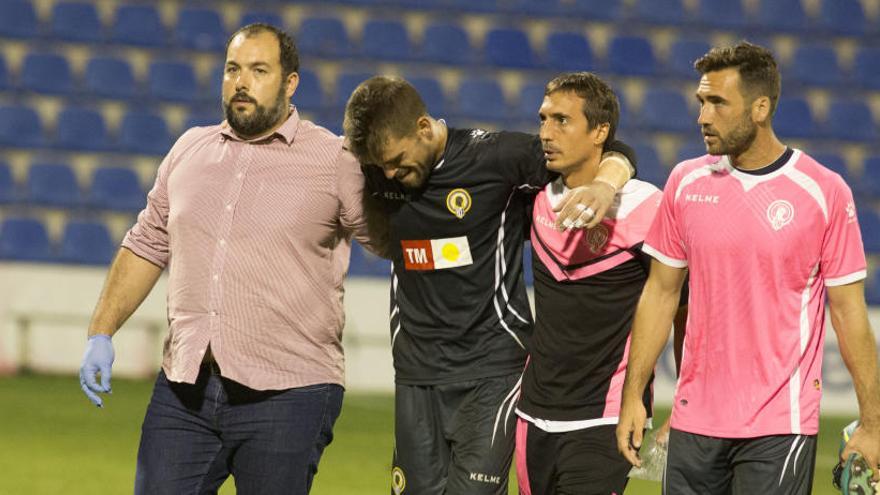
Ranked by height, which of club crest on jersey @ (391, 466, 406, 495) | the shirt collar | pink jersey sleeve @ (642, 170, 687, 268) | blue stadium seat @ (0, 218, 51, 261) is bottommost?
blue stadium seat @ (0, 218, 51, 261)

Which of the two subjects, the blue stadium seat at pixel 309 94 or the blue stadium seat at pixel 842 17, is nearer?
the blue stadium seat at pixel 309 94

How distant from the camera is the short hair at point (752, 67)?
4086mm

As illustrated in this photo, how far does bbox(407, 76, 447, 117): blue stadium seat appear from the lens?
13562 millimetres

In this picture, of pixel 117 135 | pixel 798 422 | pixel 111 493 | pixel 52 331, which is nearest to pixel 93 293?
pixel 52 331

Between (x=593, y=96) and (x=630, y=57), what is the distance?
10.3 meters

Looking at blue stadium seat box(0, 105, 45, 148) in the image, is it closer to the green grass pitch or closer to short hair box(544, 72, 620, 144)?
the green grass pitch

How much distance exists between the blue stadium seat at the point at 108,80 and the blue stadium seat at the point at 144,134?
39 cm

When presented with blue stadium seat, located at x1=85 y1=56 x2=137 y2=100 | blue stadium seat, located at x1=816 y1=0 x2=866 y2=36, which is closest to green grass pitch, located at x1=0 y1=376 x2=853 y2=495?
blue stadium seat, located at x1=85 y1=56 x2=137 y2=100

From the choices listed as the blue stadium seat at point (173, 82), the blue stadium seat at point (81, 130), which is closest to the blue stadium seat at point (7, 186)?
the blue stadium seat at point (81, 130)

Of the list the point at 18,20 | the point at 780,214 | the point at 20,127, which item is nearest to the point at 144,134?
the point at 20,127

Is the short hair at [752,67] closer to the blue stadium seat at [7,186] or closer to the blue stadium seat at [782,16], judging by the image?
the blue stadium seat at [7,186]

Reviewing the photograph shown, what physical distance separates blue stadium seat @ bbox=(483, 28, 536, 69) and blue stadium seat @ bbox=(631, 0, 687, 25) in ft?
4.34

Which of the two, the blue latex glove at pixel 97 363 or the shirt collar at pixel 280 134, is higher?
the shirt collar at pixel 280 134

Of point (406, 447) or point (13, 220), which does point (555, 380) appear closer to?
point (406, 447)
